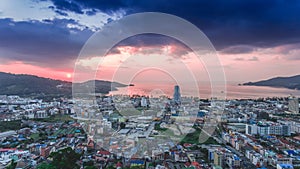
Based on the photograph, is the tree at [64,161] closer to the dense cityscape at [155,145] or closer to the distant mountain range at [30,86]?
the dense cityscape at [155,145]

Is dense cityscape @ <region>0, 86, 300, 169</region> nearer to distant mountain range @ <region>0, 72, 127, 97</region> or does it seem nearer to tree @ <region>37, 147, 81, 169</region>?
tree @ <region>37, 147, 81, 169</region>

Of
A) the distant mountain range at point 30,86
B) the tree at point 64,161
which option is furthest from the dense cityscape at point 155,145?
the distant mountain range at point 30,86

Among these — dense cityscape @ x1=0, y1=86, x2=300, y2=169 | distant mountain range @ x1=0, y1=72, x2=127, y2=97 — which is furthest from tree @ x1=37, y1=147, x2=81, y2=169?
distant mountain range @ x1=0, y1=72, x2=127, y2=97

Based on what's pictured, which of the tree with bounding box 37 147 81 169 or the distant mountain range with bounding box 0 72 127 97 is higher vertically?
the distant mountain range with bounding box 0 72 127 97

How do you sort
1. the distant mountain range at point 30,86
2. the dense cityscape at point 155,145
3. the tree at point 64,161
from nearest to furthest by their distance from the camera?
the tree at point 64,161, the dense cityscape at point 155,145, the distant mountain range at point 30,86

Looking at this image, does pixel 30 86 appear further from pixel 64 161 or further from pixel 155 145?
pixel 64 161

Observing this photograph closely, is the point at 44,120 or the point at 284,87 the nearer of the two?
the point at 44,120

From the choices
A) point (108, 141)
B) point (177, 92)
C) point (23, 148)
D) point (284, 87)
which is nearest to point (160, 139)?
point (108, 141)

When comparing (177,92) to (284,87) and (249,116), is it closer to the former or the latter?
(249,116)

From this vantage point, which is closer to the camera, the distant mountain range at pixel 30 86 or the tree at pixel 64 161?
the tree at pixel 64 161

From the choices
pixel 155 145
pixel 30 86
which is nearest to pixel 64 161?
pixel 155 145

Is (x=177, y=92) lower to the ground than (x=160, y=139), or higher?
higher
